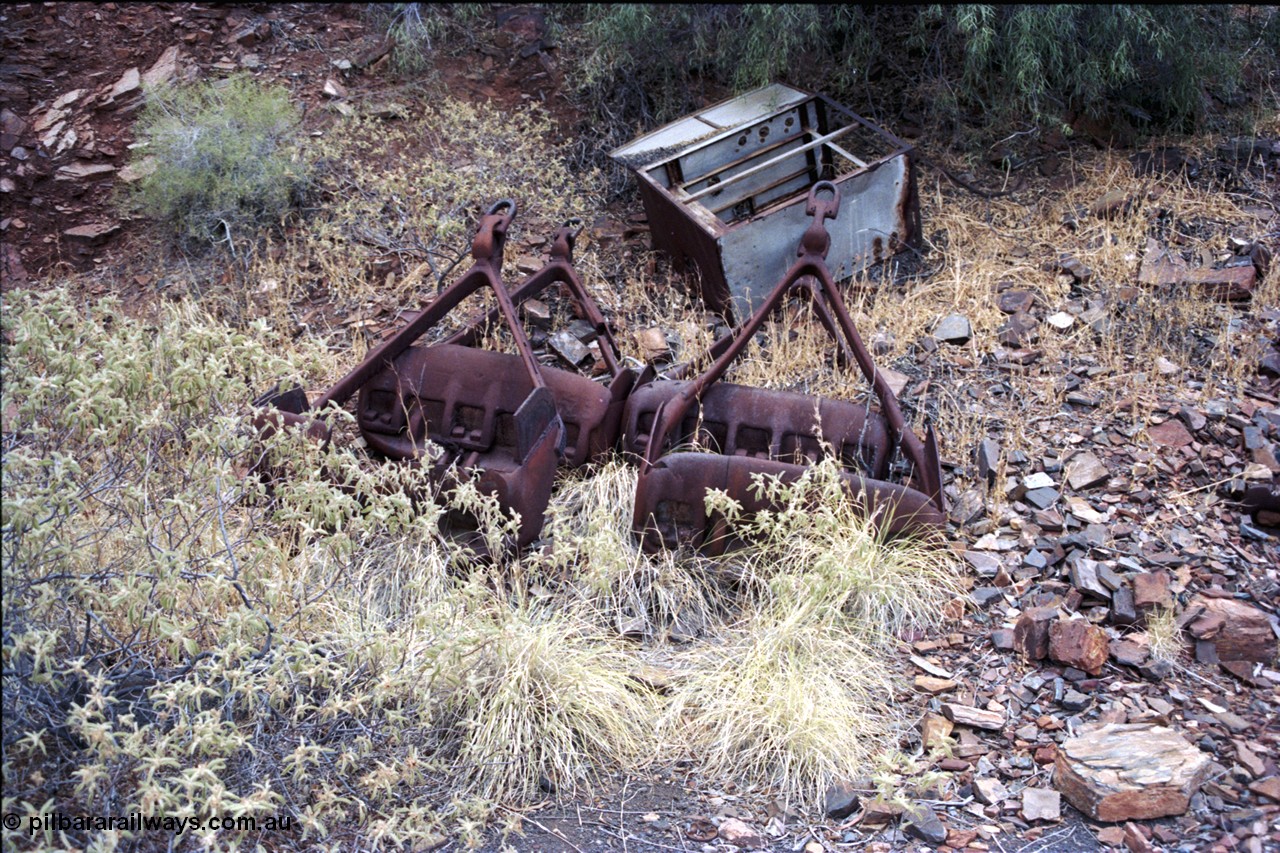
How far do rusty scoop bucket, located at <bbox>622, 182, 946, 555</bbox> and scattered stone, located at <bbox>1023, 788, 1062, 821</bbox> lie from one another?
1120 millimetres

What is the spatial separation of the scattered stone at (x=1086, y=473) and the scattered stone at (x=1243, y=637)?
84 centimetres

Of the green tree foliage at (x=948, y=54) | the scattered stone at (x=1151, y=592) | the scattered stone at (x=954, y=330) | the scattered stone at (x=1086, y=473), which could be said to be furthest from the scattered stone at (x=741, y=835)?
the green tree foliage at (x=948, y=54)

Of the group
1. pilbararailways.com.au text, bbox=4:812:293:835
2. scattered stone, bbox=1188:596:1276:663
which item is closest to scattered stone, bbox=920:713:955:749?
scattered stone, bbox=1188:596:1276:663

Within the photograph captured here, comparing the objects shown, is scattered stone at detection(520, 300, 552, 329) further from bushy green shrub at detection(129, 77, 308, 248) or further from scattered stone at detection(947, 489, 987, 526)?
scattered stone at detection(947, 489, 987, 526)

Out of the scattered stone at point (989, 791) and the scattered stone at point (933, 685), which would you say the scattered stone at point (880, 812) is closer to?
the scattered stone at point (989, 791)

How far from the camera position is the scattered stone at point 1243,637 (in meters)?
3.65

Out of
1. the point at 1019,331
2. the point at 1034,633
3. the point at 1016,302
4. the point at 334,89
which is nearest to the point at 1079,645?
the point at 1034,633

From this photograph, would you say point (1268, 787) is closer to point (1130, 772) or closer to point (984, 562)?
point (1130, 772)

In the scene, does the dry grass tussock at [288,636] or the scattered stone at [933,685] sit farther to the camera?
the scattered stone at [933,685]

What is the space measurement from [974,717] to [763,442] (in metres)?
1.43

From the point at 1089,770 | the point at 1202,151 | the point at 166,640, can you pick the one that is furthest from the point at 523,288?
the point at 1202,151

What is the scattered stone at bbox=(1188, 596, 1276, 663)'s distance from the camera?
12.0ft

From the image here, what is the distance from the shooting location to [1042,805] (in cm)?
317

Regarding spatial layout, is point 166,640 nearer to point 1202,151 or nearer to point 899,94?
point 899,94
